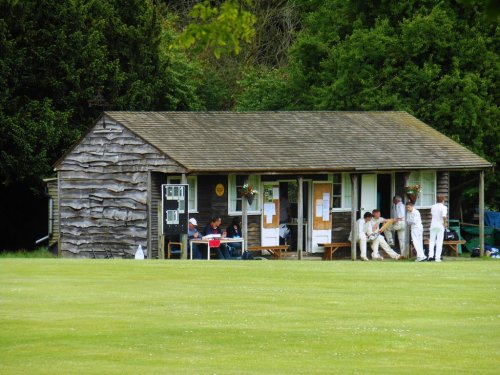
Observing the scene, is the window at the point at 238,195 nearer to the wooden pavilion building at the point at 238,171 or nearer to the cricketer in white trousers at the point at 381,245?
the wooden pavilion building at the point at 238,171

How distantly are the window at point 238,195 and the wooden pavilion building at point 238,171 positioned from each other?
3 cm

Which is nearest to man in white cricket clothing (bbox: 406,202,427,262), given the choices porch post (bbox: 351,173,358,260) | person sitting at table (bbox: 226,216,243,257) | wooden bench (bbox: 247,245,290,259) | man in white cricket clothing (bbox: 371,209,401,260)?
man in white cricket clothing (bbox: 371,209,401,260)

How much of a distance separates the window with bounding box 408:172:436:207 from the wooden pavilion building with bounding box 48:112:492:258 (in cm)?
3

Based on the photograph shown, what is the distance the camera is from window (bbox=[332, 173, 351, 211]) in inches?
1677

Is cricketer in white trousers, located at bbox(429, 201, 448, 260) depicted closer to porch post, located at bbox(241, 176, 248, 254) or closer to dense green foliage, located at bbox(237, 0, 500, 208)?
porch post, located at bbox(241, 176, 248, 254)

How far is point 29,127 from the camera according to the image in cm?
4559

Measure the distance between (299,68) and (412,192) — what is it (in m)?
12.6

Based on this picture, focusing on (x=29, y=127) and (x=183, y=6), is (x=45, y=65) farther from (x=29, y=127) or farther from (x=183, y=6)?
(x=183, y=6)

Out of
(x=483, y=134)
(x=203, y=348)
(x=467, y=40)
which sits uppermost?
(x=467, y=40)

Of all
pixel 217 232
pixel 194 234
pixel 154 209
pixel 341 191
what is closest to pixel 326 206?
pixel 341 191

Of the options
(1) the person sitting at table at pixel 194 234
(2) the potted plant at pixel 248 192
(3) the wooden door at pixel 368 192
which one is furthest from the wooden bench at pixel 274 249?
(3) the wooden door at pixel 368 192

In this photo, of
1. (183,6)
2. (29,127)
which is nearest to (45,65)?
(29,127)

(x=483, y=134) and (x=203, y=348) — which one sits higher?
(x=483, y=134)

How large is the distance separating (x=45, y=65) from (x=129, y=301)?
26973mm
